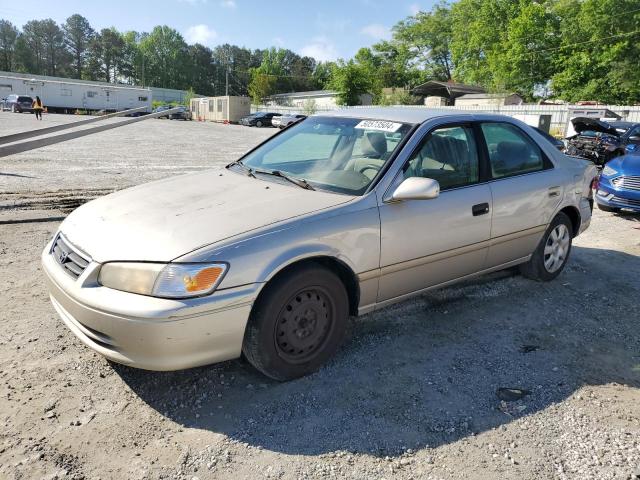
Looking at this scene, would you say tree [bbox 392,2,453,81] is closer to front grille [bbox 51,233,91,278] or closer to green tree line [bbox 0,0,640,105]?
green tree line [bbox 0,0,640,105]

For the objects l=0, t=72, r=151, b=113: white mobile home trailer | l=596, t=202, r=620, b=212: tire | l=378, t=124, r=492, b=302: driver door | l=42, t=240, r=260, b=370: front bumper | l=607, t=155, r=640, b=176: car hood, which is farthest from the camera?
l=0, t=72, r=151, b=113: white mobile home trailer

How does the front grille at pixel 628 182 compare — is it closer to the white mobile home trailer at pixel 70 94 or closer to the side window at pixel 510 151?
the side window at pixel 510 151

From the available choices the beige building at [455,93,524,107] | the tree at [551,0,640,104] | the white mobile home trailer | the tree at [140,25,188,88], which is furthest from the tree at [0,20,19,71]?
the tree at [551,0,640,104]

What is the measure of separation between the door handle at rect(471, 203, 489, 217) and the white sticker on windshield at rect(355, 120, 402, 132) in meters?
0.84

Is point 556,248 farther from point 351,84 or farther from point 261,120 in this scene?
point 351,84

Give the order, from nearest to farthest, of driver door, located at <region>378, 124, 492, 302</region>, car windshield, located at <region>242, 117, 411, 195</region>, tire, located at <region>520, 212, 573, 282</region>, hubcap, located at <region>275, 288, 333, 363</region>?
1. hubcap, located at <region>275, 288, 333, 363</region>
2. driver door, located at <region>378, 124, 492, 302</region>
3. car windshield, located at <region>242, 117, 411, 195</region>
4. tire, located at <region>520, 212, 573, 282</region>

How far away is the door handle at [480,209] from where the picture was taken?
12.6 feet

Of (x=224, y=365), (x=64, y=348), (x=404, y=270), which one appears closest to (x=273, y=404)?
(x=224, y=365)

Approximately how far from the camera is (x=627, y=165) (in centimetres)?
820

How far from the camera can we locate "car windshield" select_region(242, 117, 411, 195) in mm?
3508

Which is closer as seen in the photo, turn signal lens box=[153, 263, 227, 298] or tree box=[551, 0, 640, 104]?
turn signal lens box=[153, 263, 227, 298]

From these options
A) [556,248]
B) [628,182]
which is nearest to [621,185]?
[628,182]

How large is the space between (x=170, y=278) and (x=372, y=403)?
133 cm

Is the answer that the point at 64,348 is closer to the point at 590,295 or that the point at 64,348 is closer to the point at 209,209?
Answer: the point at 209,209
